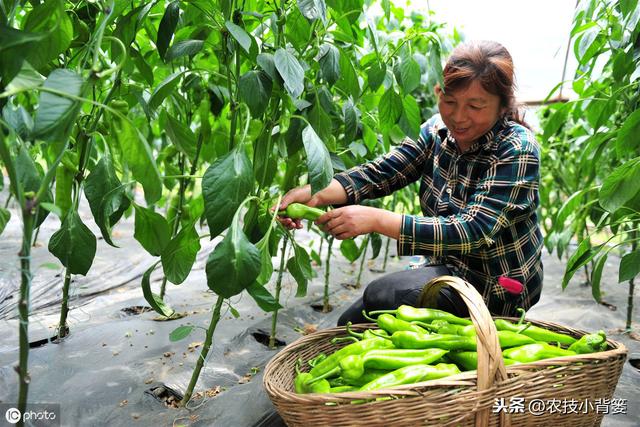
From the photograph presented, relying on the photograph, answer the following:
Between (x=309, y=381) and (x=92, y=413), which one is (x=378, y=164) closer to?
(x=309, y=381)

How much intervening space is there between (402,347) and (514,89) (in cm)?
82

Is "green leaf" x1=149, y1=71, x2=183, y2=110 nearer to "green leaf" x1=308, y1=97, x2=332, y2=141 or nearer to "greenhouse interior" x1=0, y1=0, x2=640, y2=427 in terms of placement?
"greenhouse interior" x1=0, y1=0, x2=640, y2=427

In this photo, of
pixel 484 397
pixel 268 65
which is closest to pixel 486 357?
pixel 484 397

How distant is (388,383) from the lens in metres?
1.17

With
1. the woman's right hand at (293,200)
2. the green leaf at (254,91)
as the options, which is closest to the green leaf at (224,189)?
the green leaf at (254,91)

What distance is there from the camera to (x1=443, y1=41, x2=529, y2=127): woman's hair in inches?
59.6

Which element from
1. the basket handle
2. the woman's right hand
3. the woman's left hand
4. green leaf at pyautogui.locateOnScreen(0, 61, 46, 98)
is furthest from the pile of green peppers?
green leaf at pyautogui.locateOnScreen(0, 61, 46, 98)

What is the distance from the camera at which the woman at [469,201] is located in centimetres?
148

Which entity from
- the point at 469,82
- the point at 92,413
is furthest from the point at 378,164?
the point at 92,413

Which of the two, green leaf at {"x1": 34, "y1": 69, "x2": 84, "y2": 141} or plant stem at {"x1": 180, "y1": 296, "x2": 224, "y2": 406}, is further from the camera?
plant stem at {"x1": 180, "y1": 296, "x2": 224, "y2": 406}

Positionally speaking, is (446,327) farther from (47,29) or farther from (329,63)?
(47,29)

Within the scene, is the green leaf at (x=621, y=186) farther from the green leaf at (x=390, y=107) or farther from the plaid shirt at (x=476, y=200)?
the green leaf at (x=390, y=107)

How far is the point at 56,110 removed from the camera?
0.76 m

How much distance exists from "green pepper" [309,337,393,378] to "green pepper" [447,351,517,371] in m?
0.15
